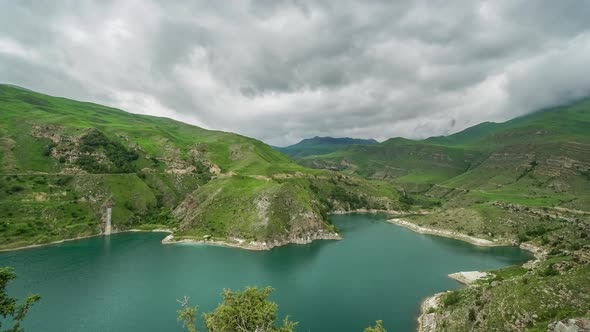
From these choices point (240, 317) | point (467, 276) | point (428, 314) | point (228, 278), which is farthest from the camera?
point (467, 276)

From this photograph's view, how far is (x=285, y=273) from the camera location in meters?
103

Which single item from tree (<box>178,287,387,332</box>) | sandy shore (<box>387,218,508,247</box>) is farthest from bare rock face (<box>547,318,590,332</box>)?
sandy shore (<box>387,218,508,247</box>)

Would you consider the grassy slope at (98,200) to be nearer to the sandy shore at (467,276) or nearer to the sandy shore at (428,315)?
the sandy shore at (467,276)

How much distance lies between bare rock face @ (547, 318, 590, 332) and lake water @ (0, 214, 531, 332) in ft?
96.5

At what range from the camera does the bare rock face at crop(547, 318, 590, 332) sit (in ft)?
130

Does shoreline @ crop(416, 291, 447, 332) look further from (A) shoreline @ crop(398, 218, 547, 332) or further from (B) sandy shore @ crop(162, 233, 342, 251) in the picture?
(B) sandy shore @ crop(162, 233, 342, 251)

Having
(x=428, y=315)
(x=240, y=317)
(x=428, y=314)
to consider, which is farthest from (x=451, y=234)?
(x=240, y=317)

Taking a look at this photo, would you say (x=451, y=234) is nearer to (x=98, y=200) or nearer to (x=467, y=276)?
(x=467, y=276)

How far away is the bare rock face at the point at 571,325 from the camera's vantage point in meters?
39.5

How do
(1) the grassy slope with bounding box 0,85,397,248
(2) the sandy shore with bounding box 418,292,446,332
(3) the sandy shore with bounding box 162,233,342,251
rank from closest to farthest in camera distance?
(2) the sandy shore with bounding box 418,292,446,332
(3) the sandy shore with bounding box 162,233,342,251
(1) the grassy slope with bounding box 0,85,397,248

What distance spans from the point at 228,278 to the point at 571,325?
79.1 m

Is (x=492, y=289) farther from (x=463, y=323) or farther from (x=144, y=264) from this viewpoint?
(x=144, y=264)

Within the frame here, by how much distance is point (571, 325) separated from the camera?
40594mm

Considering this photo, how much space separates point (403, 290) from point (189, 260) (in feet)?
235
